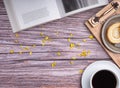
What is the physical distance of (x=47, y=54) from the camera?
1112mm

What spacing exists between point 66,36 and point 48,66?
0.10 meters

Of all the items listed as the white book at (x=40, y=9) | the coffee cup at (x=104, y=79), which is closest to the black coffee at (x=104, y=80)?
the coffee cup at (x=104, y=79)

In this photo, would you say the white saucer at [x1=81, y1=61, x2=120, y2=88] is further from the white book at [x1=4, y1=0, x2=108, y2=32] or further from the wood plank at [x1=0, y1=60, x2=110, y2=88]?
the white book at [x1=4, y1=0, x2=108, y2=32]

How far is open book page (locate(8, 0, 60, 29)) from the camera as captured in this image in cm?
113

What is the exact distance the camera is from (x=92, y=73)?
108 centimetres

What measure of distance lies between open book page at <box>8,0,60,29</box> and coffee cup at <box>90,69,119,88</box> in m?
0.20

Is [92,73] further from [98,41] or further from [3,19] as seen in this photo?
[3,19]

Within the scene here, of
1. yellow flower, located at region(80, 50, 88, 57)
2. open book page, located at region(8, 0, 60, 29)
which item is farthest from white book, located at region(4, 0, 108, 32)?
yellow flower, located at region(80, 50, 88, 57)

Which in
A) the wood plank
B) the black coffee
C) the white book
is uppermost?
the white book

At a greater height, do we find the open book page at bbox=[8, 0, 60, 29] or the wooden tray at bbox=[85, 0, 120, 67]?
the open book page at bbox=[8, 0, 60, 29]

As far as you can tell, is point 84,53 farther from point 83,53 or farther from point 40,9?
point 40,9

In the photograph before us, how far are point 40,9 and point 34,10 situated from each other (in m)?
0.02

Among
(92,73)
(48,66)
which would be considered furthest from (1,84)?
(92,73)

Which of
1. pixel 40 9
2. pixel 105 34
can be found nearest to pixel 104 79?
pixel 105 34
